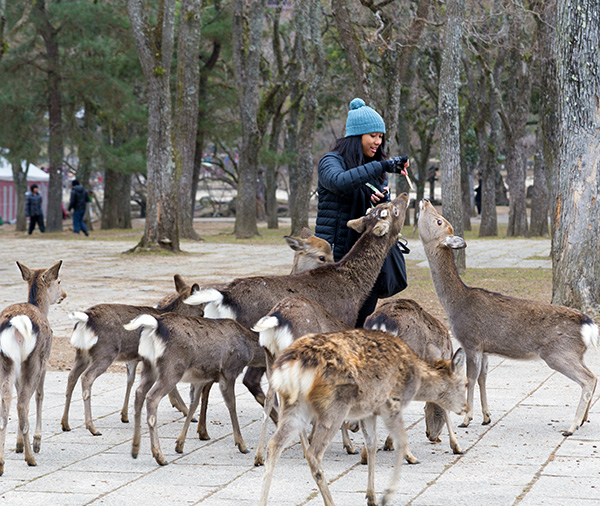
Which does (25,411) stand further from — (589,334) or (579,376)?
(589,334)

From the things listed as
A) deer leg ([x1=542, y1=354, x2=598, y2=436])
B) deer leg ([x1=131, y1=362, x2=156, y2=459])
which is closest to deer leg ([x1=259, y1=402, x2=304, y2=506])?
deer leg ([x1=131, y1=362, x2=156, y2=459])

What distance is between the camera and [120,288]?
14.0 meters

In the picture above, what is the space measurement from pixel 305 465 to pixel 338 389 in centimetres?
104

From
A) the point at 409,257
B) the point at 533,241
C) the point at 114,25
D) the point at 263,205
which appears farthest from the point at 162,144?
the point at 263,205

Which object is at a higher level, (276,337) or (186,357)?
(276,337)

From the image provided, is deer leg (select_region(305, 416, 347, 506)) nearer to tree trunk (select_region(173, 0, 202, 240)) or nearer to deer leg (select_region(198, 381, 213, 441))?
deer leg (select_region(198, 381, 213, 441))

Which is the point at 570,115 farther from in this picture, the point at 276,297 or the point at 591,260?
the point at 276,297

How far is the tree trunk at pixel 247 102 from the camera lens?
26.8 metres

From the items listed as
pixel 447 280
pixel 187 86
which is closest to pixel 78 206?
pixel 187 86

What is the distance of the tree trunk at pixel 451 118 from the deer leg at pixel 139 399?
10.6 m

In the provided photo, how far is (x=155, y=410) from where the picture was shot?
5.36m

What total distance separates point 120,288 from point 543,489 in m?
10.2

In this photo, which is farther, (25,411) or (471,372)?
(471,372)

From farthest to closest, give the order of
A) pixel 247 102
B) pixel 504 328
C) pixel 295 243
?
→ pixel 247 102
pixel 295 243
pixel 504 328
